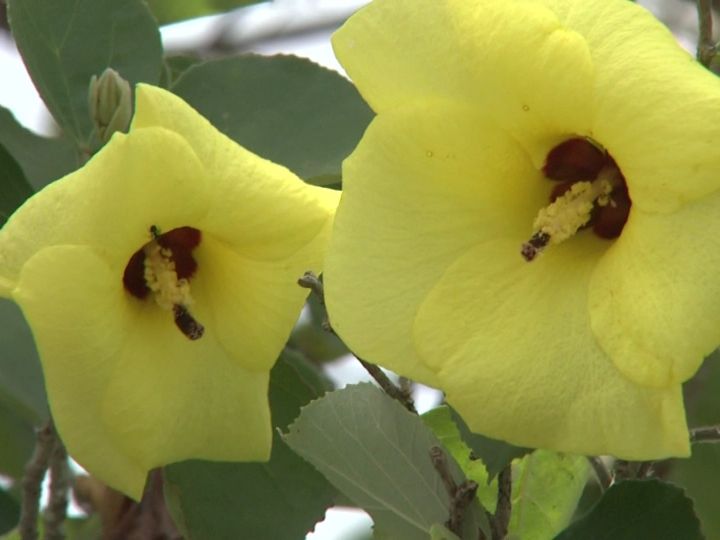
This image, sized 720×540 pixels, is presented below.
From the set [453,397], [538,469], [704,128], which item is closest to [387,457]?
[453,397]

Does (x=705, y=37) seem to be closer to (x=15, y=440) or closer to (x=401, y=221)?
(x=401, y=221)

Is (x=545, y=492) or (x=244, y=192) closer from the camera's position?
(x=244, y=192)

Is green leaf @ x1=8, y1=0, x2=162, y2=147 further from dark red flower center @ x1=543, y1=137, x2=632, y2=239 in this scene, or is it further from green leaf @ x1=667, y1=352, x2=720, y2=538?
green leaf @ x1=667, y1=352, x2=720, y2=538

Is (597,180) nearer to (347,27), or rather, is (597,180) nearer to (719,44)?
(719,44)

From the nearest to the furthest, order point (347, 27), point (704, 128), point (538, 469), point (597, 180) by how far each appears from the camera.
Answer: point (704, 128) < point (347, 27) < point (597, 180) < point (538, 469)

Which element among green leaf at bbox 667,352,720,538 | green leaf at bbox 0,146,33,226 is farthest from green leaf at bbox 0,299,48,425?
green leaf at bbox 667,352,720,538

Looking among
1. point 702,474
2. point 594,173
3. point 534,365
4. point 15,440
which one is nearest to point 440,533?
point 534,365

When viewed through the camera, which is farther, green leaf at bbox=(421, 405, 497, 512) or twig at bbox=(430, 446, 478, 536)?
green leaf at bbox=(421, 405, 497, 512)
